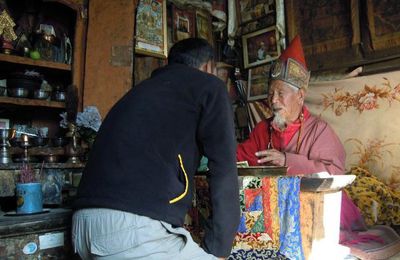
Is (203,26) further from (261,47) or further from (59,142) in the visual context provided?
(59,142)

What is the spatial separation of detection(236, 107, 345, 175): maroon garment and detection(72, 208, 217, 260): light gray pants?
157cm

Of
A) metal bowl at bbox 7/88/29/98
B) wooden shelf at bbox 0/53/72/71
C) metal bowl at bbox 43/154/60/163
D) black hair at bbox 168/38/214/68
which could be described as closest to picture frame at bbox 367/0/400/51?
black hair at bbox 168/38/214/68

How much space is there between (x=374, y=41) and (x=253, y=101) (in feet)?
5.08

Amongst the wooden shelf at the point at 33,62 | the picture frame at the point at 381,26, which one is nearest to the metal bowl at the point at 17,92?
the wooden shelf at the point at 33,62

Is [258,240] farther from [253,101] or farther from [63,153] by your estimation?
[253,101]

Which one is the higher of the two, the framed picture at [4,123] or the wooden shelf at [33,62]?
the wooden shelf at [33,62]

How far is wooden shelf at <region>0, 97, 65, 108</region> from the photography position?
309 centimetres

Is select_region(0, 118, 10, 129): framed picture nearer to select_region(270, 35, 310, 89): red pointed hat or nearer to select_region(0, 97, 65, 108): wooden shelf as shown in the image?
select_region(0, 97, 65, 108): wooden shelf

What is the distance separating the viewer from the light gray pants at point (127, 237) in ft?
4.58

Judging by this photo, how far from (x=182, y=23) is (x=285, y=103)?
1.96 m

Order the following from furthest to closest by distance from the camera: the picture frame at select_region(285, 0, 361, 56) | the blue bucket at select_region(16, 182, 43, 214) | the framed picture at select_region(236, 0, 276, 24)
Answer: the framed picture at select_region(236, 0, 276, 24)
the picture frame at select_region(285, 0, 361, 56)
the blue bucket at select_region(16, 182, 43, 214)

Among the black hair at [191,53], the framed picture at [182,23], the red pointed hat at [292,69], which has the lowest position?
the black hair at [191,53]

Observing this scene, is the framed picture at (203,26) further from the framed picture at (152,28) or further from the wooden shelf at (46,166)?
the wooden shelf at (46,166)

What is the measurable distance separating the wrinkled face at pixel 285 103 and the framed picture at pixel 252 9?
1.71 metres
